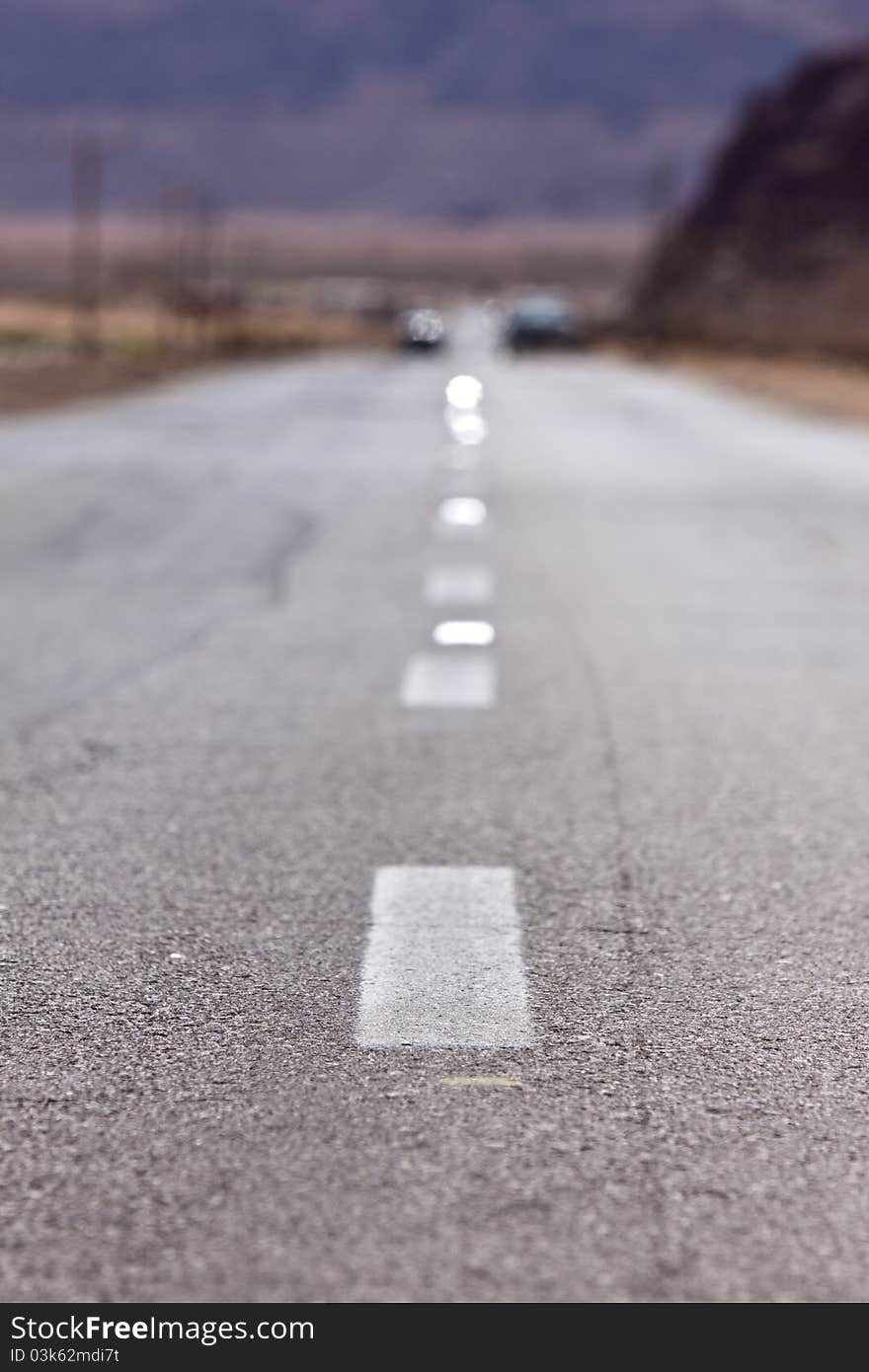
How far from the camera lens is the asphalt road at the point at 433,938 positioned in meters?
4.25

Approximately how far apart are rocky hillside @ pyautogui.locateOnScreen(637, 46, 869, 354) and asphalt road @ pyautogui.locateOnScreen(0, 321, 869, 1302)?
83.4 metres

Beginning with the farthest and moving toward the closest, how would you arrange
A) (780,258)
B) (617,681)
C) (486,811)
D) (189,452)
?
(780,258), (189,452), (617,681), (486,811)

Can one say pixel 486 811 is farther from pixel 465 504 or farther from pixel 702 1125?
pixel 465 504

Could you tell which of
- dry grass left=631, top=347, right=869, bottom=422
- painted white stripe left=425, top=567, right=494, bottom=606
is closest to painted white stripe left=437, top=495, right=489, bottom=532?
painted white stripe left=425, top=567, right=494, bottom=606

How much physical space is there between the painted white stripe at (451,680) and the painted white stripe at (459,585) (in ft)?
7.13

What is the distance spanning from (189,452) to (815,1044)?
22.4m

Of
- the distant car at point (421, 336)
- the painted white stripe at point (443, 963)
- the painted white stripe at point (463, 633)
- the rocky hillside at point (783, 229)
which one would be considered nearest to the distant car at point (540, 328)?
the distant car at point (421, 336)

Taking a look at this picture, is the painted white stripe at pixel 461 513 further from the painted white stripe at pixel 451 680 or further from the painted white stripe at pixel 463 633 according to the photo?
the painted white stripe at pixel 451 680

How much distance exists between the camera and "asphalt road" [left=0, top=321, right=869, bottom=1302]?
13.9ft

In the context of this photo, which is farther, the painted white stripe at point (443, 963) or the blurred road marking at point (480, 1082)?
the painted white stripe at point (443, 963)

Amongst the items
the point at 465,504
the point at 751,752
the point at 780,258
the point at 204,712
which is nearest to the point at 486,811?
the point at 751,752

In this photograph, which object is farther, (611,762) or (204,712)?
(204,712)

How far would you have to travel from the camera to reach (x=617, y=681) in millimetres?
10602

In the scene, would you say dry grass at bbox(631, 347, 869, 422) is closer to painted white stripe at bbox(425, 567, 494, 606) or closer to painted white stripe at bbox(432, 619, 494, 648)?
painted white stripe at bbox(425, 567, 494, 606)
